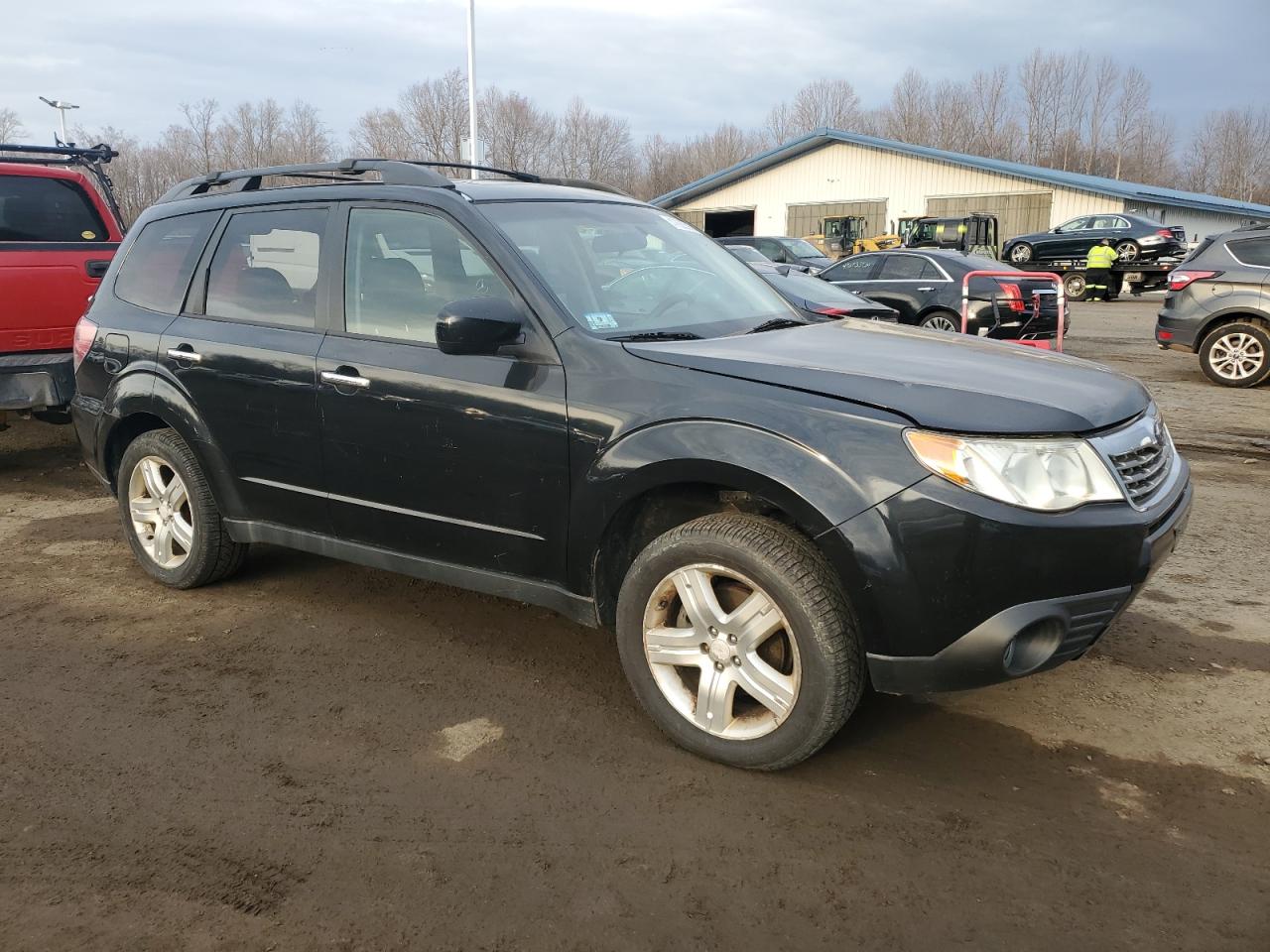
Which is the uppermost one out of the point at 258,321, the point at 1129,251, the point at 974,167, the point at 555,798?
the point at 974,167

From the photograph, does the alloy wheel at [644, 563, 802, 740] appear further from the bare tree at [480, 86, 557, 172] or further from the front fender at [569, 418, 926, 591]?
the bare tree at [480, 86, 557, 172]

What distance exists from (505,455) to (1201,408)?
8.81 m

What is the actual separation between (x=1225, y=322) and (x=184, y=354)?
11.0 metres

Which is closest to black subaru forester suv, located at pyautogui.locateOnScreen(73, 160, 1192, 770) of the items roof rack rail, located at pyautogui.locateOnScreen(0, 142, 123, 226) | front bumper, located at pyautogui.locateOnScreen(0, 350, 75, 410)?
front bumper, located at pyautogui.locateOnScreen(0, 350, 75, 410)

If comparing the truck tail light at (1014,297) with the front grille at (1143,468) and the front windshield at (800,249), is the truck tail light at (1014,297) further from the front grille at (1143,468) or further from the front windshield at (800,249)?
the front windshield at (800,249)

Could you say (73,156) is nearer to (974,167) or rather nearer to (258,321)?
(258,321)

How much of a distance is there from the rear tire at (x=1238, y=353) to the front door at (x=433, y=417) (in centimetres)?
1046

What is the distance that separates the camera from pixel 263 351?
4.20 meters

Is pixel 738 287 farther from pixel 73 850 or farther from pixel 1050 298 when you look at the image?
pixel 1050 298

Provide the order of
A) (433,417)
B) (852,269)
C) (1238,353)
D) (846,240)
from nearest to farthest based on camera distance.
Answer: (433,417) < (1238,353) < (852,269) < (846,240)

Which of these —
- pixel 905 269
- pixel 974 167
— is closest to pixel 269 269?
pixel 905 269

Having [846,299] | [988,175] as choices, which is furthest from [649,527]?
[988,175]

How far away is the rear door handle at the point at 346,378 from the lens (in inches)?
151

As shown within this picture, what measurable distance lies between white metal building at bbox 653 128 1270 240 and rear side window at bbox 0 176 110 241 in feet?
117
